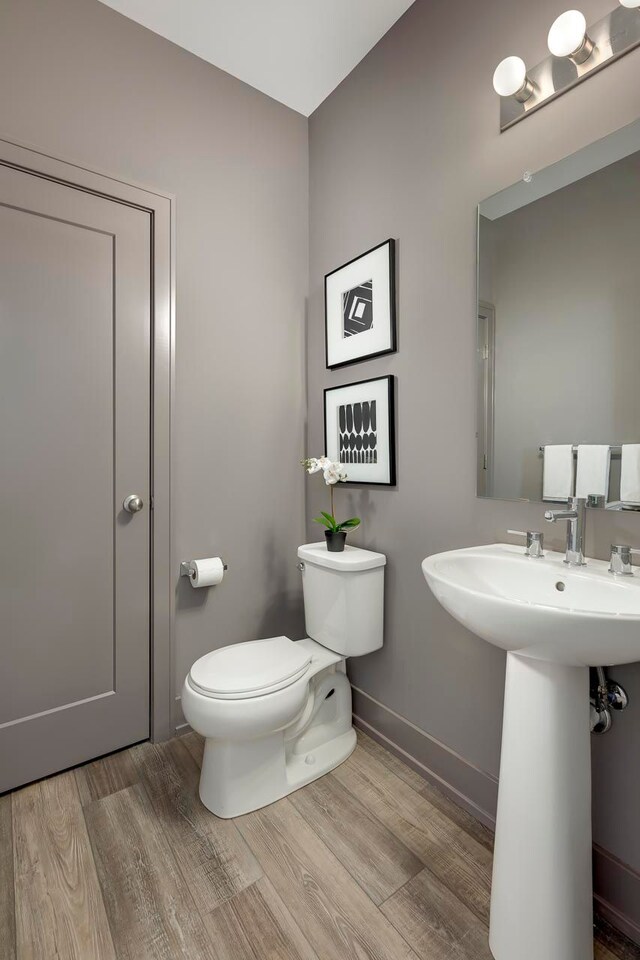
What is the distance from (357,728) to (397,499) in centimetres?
97

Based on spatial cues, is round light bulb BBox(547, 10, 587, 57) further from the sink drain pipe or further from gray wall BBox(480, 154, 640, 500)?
the sink drain pipe

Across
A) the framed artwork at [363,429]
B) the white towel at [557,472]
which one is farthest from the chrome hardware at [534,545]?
the framed artwork at [363,429]

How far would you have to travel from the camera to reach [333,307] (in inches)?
78.7

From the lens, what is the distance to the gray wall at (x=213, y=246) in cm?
157

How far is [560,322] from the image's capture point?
48.8 inches

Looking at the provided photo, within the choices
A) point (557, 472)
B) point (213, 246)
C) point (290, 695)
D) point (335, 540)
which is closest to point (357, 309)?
point (213, 246)

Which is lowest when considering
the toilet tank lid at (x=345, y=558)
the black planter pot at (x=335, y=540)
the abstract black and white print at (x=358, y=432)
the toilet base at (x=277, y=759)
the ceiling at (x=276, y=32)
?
the toilet base at (x=277, y=759)

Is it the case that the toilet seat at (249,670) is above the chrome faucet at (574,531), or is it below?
below

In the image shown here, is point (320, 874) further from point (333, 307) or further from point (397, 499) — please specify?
point (333, 307)

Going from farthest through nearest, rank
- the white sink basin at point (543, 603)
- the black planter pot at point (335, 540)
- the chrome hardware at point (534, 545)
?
the black planter pot at point (335, 540)
the chrome hardware at point (534, 545)
the white sink basin at point (543, 603)

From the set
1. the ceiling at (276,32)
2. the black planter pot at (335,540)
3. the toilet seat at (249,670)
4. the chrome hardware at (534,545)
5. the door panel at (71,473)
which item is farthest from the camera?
the black planter pot at (335,540)

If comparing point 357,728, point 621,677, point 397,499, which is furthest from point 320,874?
point 397,499

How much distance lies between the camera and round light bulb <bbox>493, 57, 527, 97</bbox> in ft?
4.02

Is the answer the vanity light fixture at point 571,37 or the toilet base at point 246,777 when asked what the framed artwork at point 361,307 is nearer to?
the vanity light fixture at point 571,37
